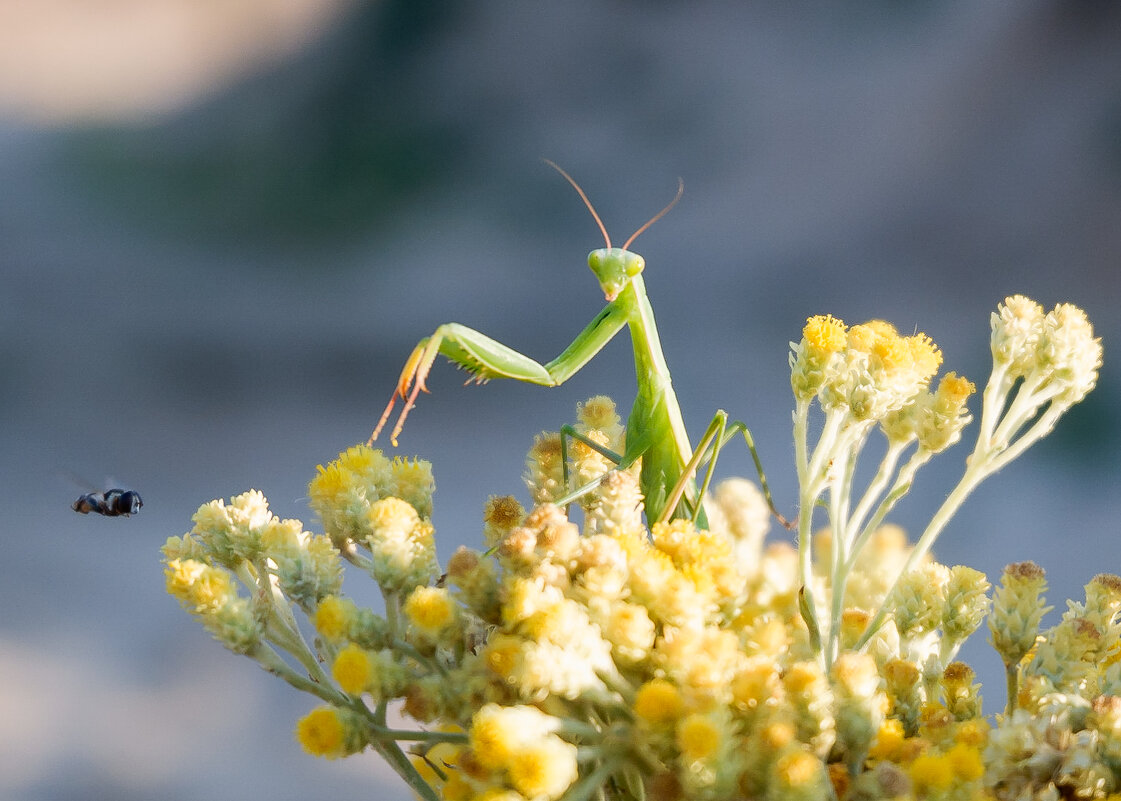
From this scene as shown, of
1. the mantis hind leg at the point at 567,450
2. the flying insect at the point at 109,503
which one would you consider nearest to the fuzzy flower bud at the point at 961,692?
the mantis hind leg at the point at 567,450

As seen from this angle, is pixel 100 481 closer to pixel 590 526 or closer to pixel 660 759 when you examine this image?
pixel 590 526

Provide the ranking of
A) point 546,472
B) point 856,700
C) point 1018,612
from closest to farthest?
1. point 856,700
2. point 1018,612
3. point 546,472

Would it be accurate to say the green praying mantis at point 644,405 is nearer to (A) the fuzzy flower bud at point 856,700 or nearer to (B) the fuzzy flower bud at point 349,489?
(B) the fuzzy flower bud at point 349,489

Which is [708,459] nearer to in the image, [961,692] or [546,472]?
[546,472]

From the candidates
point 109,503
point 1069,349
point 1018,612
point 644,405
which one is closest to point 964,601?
point 1018,612

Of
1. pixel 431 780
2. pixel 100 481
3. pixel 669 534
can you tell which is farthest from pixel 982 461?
pixel 100 481

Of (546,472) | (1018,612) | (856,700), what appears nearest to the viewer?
(856,700)

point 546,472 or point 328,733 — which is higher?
point 546,472

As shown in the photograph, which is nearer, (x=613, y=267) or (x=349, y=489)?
(x=349, y=489)

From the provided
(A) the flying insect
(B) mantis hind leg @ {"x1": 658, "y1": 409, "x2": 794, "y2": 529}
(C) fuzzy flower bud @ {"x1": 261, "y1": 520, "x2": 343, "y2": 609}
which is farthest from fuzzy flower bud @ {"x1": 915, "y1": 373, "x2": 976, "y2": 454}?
(A) the flying insect
